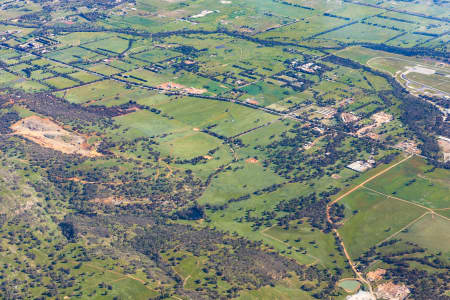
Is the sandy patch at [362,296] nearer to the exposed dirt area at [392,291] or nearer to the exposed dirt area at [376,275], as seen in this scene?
the exposed dirt area at [392,291]

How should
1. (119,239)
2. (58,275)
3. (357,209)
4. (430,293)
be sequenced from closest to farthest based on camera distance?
(430,293), (58,275), (119,239), (357,209)

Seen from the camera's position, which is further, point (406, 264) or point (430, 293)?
point (406, 264)

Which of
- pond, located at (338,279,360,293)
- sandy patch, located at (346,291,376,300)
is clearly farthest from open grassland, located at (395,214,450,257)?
sandy patch, located at (346,291,376,300)

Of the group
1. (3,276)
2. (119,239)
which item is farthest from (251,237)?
(3,276)

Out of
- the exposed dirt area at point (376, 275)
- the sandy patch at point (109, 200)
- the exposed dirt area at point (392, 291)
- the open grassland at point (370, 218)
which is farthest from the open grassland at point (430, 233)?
the sandy patch at point (109, 200)

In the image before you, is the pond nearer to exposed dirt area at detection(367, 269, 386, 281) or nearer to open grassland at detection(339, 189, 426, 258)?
exposed dirt area at detection(367, 269, 386, 281)

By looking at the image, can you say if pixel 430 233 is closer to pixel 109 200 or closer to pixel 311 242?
pixel 311 242

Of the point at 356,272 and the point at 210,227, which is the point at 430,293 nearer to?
the point at 356,272
